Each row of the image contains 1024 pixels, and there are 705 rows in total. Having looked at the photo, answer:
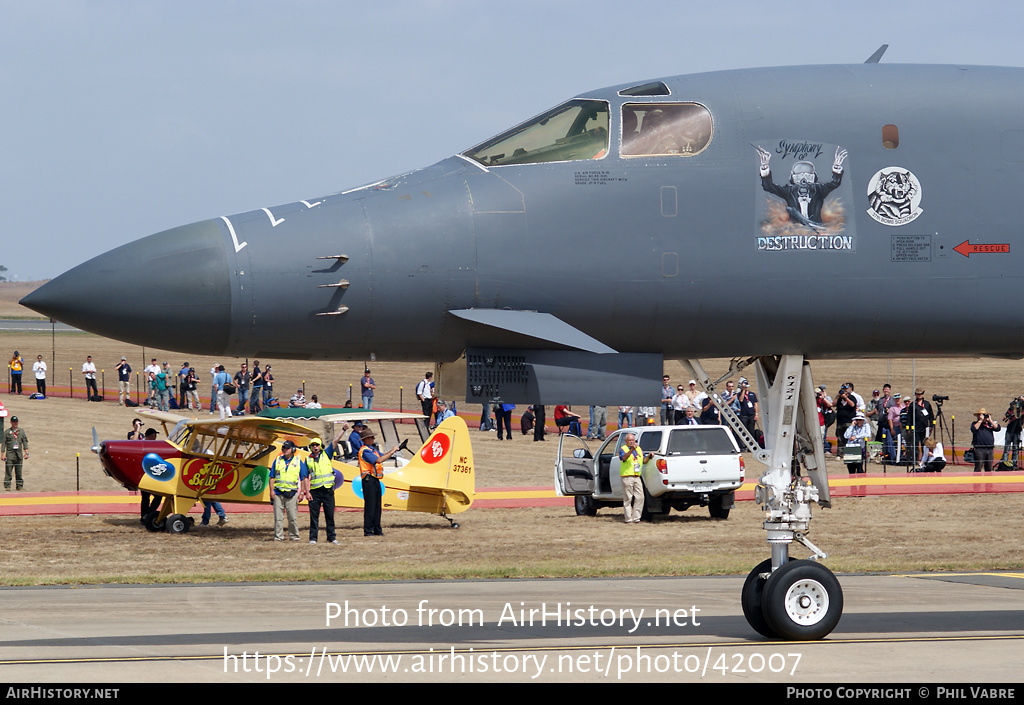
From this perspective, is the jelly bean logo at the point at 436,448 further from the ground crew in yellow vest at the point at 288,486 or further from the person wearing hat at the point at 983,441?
the person wearing hat at the point at 983,441

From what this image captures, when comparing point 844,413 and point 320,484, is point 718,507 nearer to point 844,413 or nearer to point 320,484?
point 844,413

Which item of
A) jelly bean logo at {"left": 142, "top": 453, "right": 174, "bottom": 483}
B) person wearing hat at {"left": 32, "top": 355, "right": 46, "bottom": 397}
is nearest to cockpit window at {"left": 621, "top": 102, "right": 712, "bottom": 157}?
jelly bean logo at {"left": 142, "top": 453, "right": 174, "bottom": 483}

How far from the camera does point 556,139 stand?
8617 mm

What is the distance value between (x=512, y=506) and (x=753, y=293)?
18.1 meters

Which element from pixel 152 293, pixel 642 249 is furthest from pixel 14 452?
pixel 642 249

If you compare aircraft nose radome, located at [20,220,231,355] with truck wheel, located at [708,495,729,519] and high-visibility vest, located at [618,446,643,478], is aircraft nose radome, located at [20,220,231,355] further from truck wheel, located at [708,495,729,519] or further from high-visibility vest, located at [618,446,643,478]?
truck wheel, located at [708,495,729,519]

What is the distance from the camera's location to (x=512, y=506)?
86.9 ft

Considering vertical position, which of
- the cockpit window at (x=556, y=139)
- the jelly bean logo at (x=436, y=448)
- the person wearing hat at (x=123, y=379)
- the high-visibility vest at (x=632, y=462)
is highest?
the cockpit window at (x=556, y=139)

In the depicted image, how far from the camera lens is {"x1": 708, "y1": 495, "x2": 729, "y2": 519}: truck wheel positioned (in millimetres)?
24188

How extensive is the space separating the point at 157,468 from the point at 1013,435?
64.1 feet

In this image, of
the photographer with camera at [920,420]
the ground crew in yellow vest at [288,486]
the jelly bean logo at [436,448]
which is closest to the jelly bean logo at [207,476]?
the ground crew in yellow vest at [288,486]

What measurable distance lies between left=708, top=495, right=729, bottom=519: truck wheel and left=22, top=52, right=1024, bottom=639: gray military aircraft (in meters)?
15.0

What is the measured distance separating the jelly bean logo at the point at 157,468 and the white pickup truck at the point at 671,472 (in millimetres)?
7679

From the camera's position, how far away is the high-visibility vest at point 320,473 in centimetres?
2098
